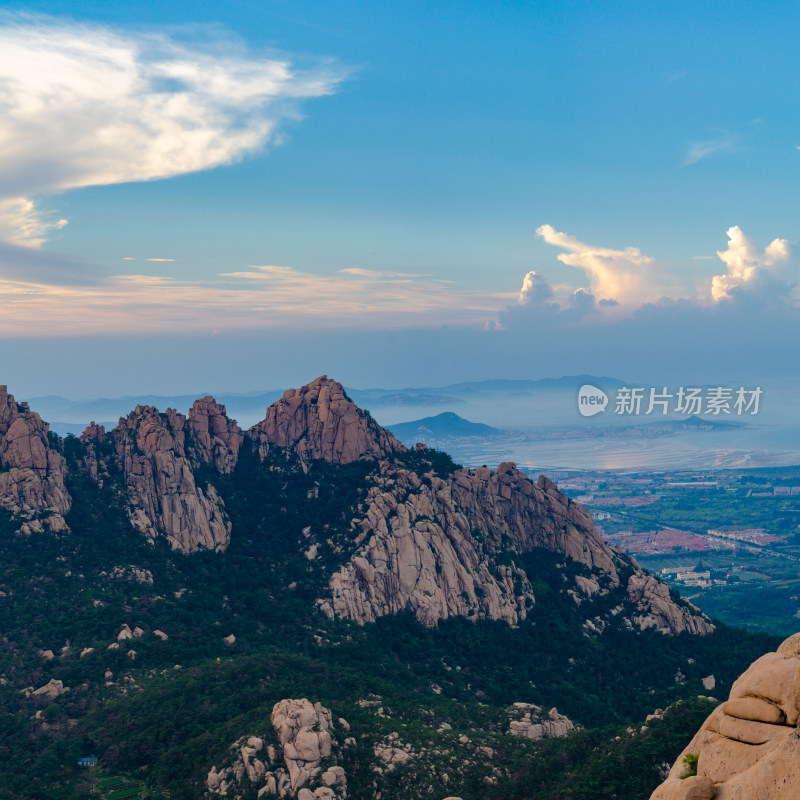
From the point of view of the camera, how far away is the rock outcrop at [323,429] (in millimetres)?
102625

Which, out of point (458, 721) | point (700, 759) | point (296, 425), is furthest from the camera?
point (296, 425)

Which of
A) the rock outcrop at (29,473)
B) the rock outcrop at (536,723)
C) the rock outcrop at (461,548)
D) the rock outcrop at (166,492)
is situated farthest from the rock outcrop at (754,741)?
the rock outcrop at (29,473)

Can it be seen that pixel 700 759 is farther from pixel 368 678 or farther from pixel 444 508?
pixel 444 508

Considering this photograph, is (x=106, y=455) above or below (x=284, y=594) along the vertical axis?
above

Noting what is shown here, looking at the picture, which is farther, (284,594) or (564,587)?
(564,587)

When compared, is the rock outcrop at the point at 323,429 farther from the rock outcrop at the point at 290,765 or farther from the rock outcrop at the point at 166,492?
the rock outcrop at the point at 290,765

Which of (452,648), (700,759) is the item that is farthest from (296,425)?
(700,759)

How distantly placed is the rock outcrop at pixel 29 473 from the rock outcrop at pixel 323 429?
2932 cm

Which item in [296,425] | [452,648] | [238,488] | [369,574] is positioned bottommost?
[452,648]

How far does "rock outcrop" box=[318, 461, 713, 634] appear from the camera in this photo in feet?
275

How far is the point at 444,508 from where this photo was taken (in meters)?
92.7

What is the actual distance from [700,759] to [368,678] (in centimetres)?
4806

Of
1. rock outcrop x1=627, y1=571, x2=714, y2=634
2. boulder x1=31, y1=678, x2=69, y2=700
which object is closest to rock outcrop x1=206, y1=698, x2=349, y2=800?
boulder x1=31, y1=678, x2=69, y2=700

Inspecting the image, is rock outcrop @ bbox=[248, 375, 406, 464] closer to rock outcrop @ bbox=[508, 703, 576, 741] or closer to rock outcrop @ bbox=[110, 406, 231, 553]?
rock outcrop @ bbox=[110, 406, 231, 553]
